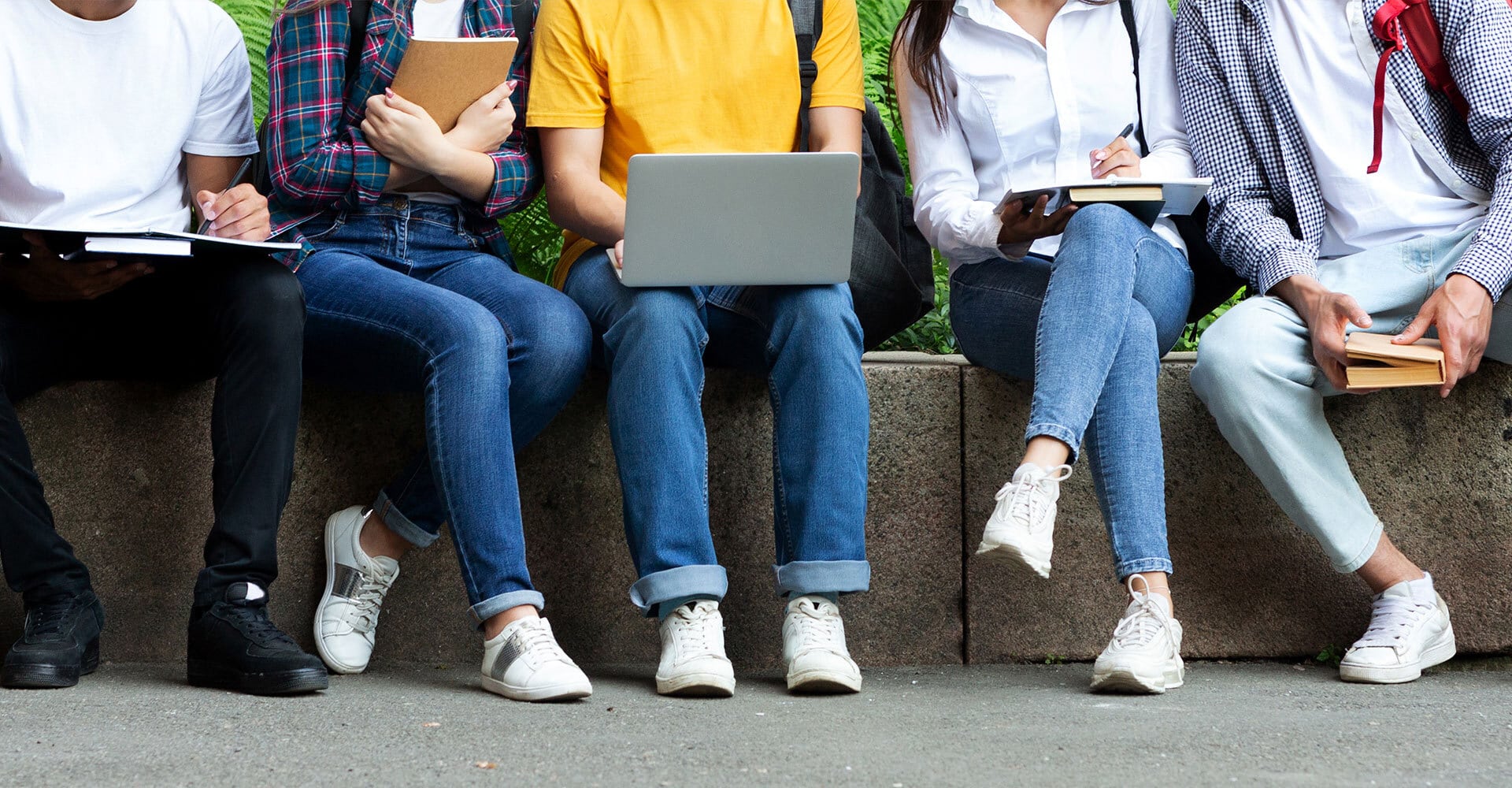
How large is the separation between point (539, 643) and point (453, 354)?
1.64 feet

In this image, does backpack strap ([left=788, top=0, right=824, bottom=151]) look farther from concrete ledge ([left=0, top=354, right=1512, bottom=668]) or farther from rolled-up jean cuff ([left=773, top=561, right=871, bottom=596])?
rolled-up jean cuff ([left=773, top=561, right=871, bottom=596])

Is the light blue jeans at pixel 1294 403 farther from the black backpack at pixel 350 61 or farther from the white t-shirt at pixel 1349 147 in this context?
the black backpack at pixel 350 61

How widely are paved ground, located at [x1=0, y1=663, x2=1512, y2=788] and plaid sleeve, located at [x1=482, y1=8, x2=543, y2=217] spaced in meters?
0.90

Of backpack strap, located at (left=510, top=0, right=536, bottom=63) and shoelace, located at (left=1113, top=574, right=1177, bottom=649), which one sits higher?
backpack strap, located at (left=510, top=0, right=536, bottom=63)

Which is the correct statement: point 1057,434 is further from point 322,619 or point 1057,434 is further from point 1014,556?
point 322,619

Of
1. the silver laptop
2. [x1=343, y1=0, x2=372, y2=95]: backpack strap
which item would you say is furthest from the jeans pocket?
the silver laptop

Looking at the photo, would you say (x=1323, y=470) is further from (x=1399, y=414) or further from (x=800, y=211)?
(x=800, y=211)

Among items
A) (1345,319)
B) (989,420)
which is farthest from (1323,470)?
(989,420)

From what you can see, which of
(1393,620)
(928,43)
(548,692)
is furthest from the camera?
(928,43)

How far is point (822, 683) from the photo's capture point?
2.31m

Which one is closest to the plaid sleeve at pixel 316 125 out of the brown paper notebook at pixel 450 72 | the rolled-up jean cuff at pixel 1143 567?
the brown paper notebook at pixel 450 72

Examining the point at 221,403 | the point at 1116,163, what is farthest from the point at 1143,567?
the point at 221,403

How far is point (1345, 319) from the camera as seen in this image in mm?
2496

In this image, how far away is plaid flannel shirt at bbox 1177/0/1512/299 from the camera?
2.65m
